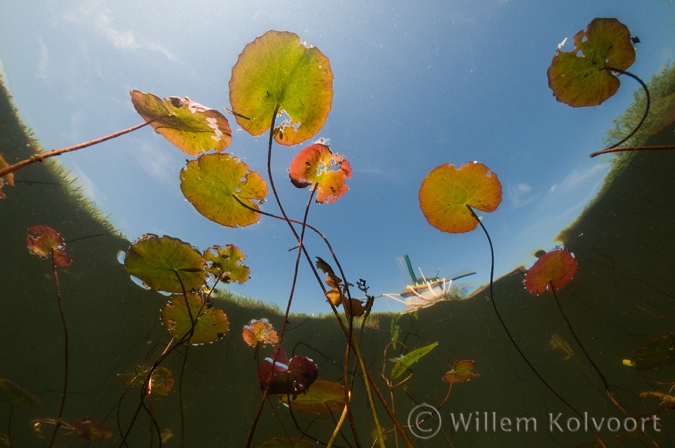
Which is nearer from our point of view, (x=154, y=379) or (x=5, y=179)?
(x=5, y=179)

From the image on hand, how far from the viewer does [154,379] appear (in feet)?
9.27

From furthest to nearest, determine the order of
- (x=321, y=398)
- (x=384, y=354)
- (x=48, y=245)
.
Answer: (x=384, y=354), (x=48, y=245), (x=321, y=398)

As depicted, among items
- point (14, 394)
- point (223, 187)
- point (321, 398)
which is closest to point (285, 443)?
point (321, 398)

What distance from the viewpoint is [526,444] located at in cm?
307

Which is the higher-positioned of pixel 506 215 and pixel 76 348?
pixel 506 215

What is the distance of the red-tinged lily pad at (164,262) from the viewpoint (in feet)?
6.34

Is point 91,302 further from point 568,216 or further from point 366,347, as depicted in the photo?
point 568,216

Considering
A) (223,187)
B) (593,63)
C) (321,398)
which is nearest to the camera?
(593,63)

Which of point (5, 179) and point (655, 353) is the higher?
point (5, 179)

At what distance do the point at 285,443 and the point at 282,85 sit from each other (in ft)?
8.54

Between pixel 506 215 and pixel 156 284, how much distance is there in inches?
180

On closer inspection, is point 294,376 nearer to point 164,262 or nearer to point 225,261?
point 225,261

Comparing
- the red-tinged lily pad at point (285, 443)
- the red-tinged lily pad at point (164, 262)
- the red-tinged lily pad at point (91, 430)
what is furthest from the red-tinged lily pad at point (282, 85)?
the red-tinged lily pad at point (91, 430)

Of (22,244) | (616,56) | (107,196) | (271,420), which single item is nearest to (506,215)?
(616,56)
